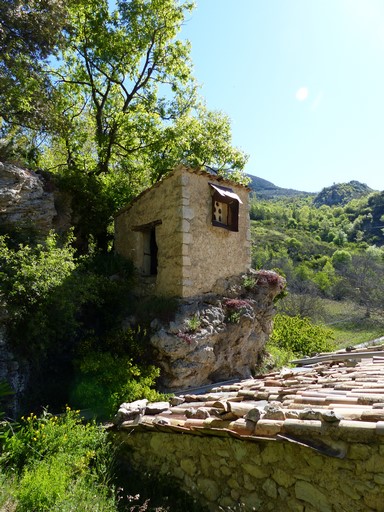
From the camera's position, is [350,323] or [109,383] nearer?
[109,383]

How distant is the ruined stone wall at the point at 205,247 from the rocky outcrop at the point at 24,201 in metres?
3.92

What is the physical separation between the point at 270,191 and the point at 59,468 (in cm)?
11851

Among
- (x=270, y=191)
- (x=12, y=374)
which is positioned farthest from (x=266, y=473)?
(x=270, y=191)

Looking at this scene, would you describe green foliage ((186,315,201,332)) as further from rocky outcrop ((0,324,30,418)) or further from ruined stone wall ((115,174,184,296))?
rocky outcrop ((0,324,30,418))

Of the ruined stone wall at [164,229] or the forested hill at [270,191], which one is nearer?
the ruined stone wall at [164,229]

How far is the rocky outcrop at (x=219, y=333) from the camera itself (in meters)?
8.62

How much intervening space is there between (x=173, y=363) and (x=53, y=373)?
2.83 metres

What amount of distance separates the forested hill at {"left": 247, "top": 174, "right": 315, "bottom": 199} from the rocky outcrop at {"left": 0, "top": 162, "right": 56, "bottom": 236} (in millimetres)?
100414

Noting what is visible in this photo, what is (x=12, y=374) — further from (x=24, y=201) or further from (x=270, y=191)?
(x=270, y=191)

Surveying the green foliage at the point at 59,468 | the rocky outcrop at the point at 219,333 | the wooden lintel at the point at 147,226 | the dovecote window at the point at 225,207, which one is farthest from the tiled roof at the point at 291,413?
the wooden lintel at the point at 147,226

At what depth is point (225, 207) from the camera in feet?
35.4

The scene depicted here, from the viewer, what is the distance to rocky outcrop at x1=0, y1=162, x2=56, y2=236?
914 cm

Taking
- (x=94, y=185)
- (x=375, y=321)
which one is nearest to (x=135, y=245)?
(x=94, y=185)

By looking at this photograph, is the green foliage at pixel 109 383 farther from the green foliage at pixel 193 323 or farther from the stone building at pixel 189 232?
the stone building at pixel 189 232
